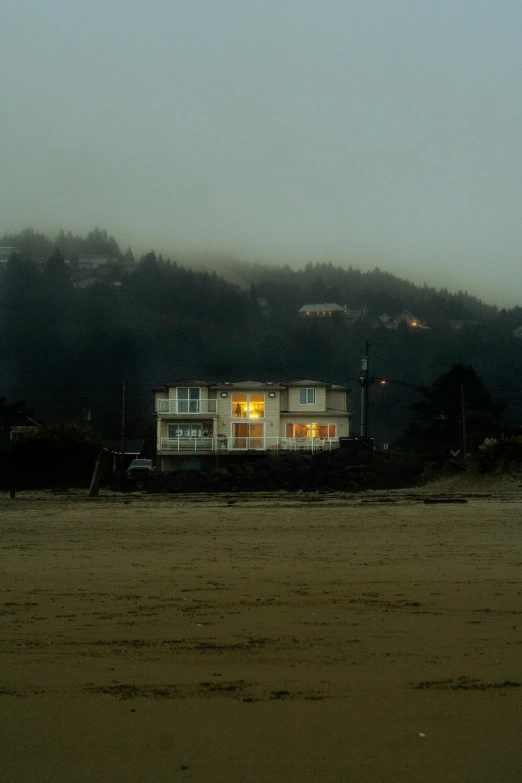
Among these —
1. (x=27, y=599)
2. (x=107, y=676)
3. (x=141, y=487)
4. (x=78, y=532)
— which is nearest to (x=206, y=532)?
(x=78, y=532)

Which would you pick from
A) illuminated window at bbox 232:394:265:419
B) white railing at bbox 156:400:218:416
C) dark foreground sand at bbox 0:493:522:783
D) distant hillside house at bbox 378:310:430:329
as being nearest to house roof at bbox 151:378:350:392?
illuminated window at bbox 232:394:265:419

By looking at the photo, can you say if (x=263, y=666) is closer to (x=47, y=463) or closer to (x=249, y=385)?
(x=47, y=463)

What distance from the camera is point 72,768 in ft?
13.3

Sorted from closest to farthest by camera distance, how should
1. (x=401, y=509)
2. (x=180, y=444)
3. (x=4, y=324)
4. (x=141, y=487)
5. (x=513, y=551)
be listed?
(x=513, y=551), (x=401, y=509), (x=141, y=487), (x=180, y=444), (x=4, y=324)

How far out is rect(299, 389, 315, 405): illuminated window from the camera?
55.1 metres

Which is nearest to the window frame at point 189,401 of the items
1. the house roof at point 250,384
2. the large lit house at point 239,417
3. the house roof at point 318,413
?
the large lit house at point 239,417

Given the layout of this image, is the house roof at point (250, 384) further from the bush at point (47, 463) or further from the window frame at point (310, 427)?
the bush at point (47, 463)

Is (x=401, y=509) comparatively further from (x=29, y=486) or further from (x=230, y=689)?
(x=29, y=486)

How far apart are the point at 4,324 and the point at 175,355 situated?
21.5m

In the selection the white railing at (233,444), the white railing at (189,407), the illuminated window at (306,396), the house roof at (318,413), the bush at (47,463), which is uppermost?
the illuminated window at (306,396)

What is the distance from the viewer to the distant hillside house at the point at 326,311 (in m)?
120

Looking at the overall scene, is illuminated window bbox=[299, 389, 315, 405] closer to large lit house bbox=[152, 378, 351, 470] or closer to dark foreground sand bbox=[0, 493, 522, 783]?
large lit house bbox=[152, 378, 351, 470]

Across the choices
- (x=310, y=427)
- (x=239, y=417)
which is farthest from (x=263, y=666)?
(x=310, y=427)

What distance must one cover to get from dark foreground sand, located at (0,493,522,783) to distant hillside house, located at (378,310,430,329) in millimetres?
98103
